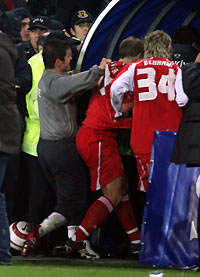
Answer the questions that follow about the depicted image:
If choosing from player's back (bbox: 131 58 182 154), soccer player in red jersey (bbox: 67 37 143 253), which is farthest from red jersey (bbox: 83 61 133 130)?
player's back (bbox: 131 58 182 154)

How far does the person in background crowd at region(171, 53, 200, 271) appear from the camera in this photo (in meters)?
9.48

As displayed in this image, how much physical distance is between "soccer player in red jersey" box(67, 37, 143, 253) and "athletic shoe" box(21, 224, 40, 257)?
353 mm

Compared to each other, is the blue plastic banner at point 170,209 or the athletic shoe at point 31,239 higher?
the blue plastic banner at point 170,209

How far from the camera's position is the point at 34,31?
13656mm

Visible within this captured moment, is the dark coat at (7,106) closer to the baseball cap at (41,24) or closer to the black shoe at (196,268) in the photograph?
the black shoe at (196,268)

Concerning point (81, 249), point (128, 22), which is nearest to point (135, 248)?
point (81, 249)

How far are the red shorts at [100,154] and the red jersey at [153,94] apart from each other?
0.60m

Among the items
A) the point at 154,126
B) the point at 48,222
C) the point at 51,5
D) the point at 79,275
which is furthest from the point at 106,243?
the point at 51,5

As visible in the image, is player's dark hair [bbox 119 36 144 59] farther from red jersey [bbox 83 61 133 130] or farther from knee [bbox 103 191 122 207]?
knee [bbox 103 191 122 207]

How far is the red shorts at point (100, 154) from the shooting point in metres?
11.3

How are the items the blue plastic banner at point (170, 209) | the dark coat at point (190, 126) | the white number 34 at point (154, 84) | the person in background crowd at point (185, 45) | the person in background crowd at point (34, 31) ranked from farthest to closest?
the person in background crowd at point (34, 31), the person in background crowd at point (185, 45), the white number 34 at point (154, 84), the blue plastic banner at point (170, 209), the dark coat at point (190, 126)

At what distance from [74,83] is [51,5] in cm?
598

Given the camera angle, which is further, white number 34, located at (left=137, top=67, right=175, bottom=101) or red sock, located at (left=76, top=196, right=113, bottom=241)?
red sock, located at (left=76, top=196, right=113, bottom=241)

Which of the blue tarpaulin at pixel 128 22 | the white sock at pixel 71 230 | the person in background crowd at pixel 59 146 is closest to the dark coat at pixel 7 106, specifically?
the person in background crowd at pixel 59 146
